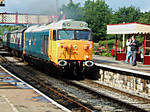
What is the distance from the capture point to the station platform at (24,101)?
9.59 meters

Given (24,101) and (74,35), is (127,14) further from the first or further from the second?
(24,101)

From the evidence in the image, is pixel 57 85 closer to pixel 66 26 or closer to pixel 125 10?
pixel 66 26

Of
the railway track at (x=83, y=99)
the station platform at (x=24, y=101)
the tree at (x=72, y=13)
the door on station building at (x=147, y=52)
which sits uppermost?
the tree at (x=72, y=13)

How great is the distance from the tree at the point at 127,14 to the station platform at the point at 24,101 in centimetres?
5180

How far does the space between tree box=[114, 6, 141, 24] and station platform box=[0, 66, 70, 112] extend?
51.8 metres

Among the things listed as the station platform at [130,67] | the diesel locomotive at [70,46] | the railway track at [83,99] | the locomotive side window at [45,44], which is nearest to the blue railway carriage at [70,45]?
the diesel locomotive at [70,46]

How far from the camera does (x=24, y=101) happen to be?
10.8m

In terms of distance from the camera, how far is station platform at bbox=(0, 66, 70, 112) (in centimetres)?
959

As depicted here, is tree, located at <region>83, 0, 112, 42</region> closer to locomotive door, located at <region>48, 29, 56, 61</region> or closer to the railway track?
locomotive door, located at <region>48, 29, 56, 61</region>

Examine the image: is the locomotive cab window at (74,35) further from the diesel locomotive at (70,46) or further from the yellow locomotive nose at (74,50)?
the yellow locomotive nose at (74,50)

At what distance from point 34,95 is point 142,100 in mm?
4085

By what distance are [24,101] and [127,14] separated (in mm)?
59365

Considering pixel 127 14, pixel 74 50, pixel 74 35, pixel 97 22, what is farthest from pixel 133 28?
pixel 127 14

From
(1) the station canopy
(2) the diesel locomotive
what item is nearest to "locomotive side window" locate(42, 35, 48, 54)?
(2) the diesel locomotive
